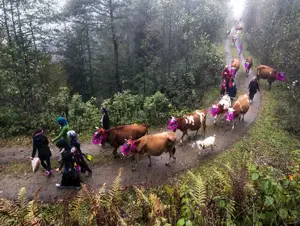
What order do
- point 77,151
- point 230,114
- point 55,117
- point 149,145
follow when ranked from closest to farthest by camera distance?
point 77,151, point 149,145, point 230,114, point 55,117

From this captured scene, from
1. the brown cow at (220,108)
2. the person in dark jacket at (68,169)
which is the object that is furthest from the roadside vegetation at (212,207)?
the brown cow at (220,108)

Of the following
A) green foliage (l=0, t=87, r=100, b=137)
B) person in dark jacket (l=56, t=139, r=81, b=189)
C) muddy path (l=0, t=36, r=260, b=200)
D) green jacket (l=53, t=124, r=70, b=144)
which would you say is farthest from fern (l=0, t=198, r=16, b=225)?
green foliage (l=0, t=87, r=100, b=137)

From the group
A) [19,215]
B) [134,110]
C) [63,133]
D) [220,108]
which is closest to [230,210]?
[19,215]

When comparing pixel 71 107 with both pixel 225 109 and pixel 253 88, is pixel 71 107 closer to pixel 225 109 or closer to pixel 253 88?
pixel 225 109

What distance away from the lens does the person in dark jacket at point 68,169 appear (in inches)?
358

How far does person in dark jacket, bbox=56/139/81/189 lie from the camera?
29.8 ft

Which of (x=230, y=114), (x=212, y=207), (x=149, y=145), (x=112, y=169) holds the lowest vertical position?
(x=112, y=169)

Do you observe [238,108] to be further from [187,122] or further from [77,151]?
[77,151]

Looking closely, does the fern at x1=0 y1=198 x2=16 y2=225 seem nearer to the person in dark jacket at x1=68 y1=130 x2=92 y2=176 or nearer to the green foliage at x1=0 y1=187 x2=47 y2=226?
the green foliage at x1=0 y1=187 x2=47 y2=226

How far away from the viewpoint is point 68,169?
9367 millimetres

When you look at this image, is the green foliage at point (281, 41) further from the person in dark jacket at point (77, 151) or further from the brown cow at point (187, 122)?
the person in dark jacket at point (77, 151)

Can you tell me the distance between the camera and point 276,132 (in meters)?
14.4

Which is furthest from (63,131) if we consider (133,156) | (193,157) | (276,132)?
(276,132)

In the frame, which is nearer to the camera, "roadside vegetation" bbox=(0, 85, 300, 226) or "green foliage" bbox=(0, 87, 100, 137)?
"roadside vegetation" bbox=(0, 85, 300, 226)
